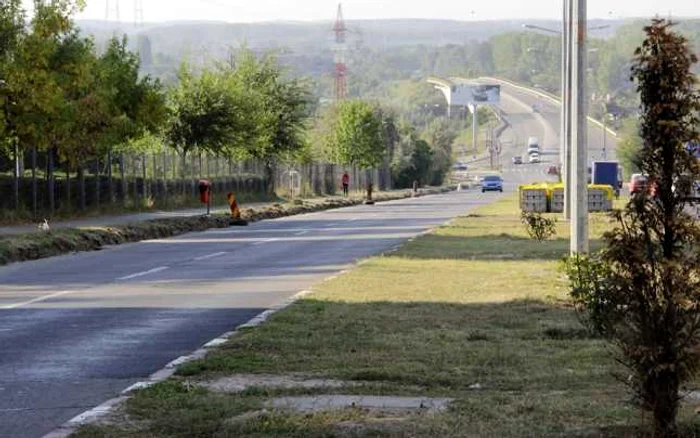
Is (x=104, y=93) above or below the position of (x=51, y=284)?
above

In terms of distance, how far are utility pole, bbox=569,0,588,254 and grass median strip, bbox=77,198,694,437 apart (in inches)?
35.4

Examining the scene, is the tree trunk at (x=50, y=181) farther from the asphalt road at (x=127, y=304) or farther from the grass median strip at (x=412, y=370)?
the grass median strip at (x=412, y=370)

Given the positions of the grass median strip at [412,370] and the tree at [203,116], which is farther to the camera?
the tree at [203,116]

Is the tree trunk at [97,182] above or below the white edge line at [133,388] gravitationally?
above

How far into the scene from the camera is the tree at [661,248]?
30.7 ft

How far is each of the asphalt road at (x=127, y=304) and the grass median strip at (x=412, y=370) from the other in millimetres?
640

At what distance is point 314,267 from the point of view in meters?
27.9

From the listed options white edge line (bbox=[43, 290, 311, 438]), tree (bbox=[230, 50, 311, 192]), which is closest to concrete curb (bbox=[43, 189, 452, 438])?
white edge line (bbox=[43, 290, 311, 438])

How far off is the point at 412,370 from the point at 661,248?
3.83 metres

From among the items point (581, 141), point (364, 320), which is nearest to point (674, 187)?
point (364, 320)

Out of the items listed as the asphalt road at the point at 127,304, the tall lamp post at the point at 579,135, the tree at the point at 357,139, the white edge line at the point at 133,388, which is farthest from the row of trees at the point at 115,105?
the white edge line at the point at 133,388

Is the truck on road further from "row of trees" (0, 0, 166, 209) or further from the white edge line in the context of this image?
the white edge line

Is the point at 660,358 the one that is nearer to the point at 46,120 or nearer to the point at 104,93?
the point at 46,120

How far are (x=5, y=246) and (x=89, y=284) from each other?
7.10 meters
